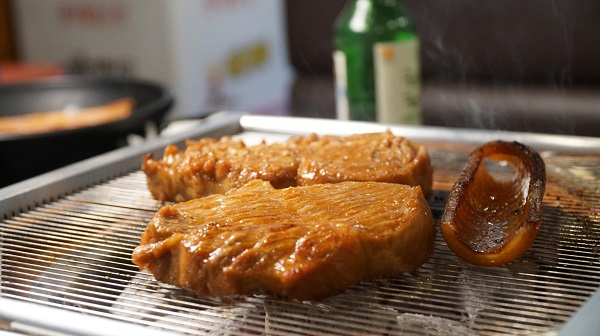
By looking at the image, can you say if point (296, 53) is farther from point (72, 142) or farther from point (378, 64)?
point (72, 142)

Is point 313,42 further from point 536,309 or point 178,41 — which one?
point 536,309

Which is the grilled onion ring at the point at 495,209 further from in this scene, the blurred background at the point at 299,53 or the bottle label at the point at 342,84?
the blurred background at the point at 299,53

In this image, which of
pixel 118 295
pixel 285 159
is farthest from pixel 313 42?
pixel 118 295

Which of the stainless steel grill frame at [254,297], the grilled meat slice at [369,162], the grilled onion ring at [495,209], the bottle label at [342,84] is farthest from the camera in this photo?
the bottle label at [342,84]

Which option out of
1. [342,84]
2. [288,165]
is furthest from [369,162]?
[342,84]

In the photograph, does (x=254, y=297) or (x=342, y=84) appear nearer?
(x=254, y=297)

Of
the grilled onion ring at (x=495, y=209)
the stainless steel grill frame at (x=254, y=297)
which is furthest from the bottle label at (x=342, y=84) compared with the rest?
the grilled onion ring at (x=495, y=209)
